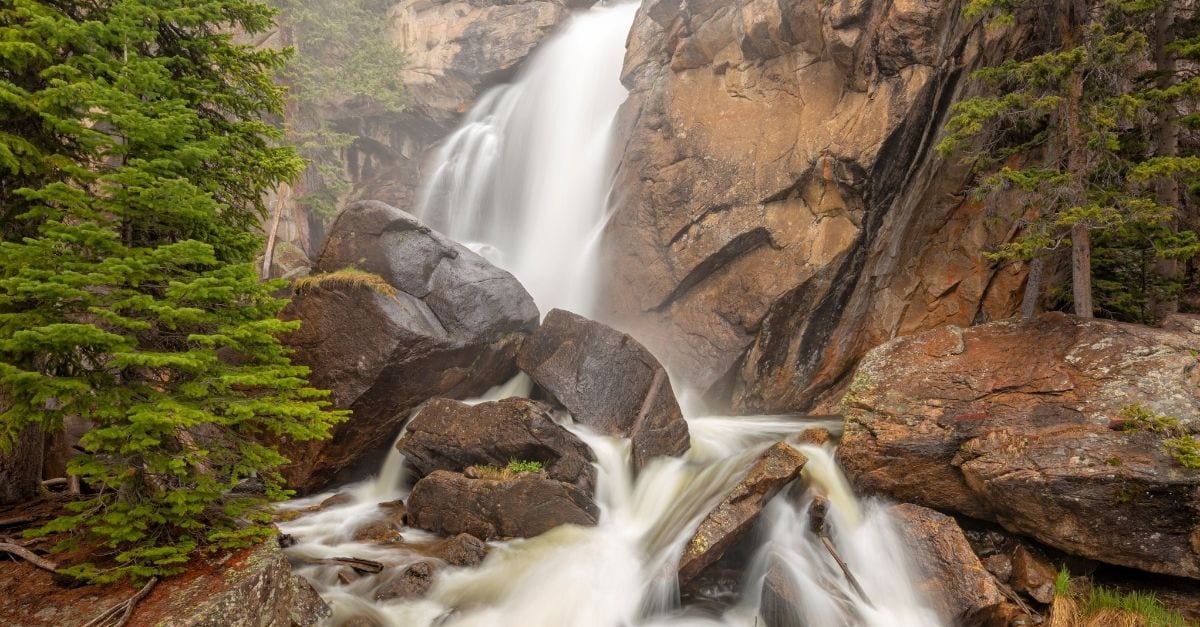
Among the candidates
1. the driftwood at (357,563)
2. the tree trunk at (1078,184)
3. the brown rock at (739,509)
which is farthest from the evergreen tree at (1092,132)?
the driftwood at (357,563)

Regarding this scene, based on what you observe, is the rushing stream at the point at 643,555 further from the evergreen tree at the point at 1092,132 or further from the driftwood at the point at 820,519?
the evergreen tree at the point at 1092,132

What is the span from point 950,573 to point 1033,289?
6.28 metres

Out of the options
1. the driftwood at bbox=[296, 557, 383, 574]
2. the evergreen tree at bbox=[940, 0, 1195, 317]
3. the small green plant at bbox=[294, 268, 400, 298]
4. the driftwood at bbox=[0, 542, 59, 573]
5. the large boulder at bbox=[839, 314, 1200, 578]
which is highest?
the evergreen tree at bbox=[940, 0, 1195, 317]

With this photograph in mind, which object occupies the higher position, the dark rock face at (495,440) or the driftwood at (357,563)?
the dark rock face at (495,440)

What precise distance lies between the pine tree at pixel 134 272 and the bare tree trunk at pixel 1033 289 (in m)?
12.0

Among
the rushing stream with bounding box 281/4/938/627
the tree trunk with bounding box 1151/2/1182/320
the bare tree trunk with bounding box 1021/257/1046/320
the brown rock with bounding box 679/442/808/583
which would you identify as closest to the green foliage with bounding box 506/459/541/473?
the rushing stream with bounding box 281/4/938/627

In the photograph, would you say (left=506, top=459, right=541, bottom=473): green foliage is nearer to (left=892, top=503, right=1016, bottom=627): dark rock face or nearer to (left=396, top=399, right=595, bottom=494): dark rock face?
(left=396, top=399, right=595, bottom=494): dark rock face

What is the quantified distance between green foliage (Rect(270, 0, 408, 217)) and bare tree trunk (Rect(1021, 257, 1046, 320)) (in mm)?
23897

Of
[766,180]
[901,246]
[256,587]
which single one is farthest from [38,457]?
[901,246]

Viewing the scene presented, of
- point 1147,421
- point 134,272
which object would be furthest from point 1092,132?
point 134,272

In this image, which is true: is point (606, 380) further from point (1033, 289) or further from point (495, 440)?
point (1033, 289)

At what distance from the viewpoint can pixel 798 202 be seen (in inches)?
543

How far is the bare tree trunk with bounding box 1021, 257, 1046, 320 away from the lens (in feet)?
33.7

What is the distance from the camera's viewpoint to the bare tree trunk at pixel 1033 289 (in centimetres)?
1027
